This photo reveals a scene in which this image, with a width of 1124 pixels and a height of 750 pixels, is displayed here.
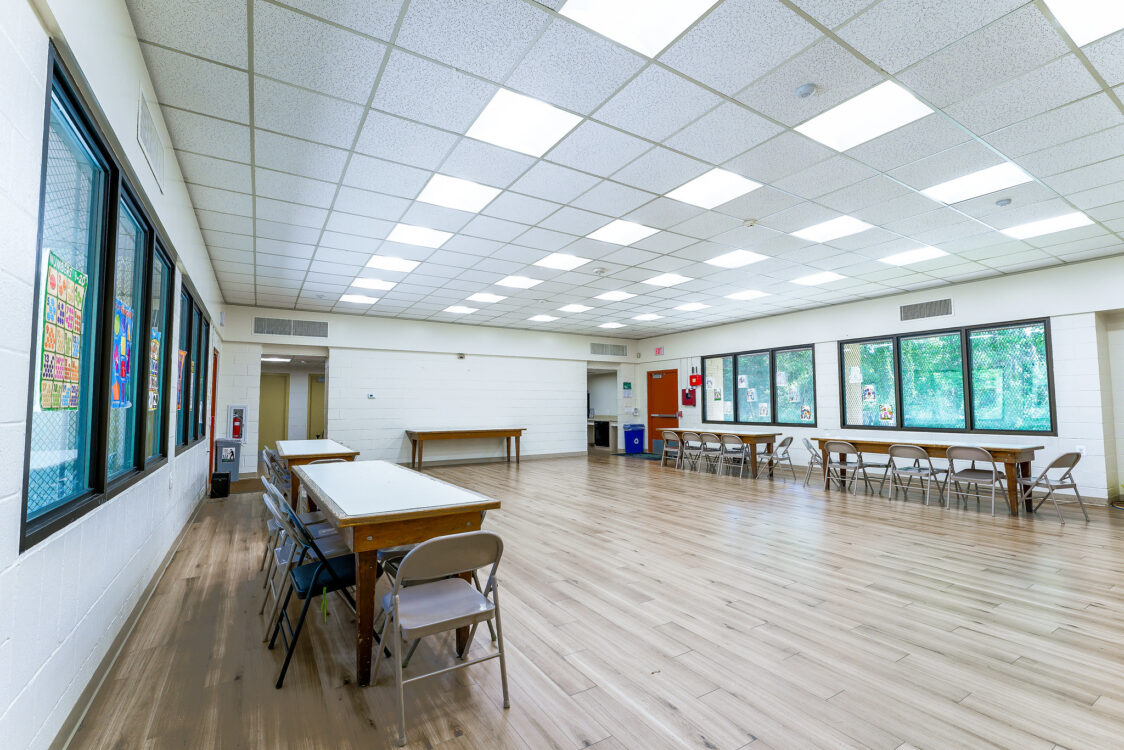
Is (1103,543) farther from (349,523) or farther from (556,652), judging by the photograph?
(349,523)

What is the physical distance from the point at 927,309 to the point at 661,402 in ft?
19.0

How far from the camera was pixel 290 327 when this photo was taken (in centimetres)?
896

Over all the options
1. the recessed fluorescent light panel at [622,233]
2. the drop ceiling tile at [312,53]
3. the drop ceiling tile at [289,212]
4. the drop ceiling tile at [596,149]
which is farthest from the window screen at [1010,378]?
the drop ceiling tile at [289,212]

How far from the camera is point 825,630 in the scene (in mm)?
2689

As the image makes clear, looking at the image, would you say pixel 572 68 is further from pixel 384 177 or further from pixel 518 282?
pixel 518 282

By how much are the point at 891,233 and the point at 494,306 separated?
230 inches

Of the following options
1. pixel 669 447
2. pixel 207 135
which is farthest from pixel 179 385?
pixel 669 447

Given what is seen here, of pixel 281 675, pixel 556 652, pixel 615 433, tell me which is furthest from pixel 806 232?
pixel 615 433

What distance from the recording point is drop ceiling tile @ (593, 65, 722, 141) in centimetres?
282

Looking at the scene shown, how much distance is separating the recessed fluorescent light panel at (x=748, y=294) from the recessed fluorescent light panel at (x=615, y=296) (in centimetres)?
162

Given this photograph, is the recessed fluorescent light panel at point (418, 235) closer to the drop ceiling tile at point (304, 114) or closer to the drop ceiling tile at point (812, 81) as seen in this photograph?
the drop ceiling tile at point (304, 114)

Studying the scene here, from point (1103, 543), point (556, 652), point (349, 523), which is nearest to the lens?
point (349, 523)

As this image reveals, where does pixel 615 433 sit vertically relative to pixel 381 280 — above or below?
below

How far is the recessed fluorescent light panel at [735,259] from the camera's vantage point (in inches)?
233
